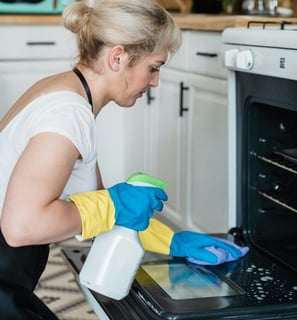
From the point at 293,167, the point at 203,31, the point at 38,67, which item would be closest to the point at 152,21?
the point at 293,167

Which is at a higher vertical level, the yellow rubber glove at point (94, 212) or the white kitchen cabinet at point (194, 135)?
the yellow rubber glove at point (94, 212)

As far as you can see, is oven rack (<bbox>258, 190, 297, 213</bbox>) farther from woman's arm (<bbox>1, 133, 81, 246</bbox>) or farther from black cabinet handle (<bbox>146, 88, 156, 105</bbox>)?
black cabinet handle (<bbox>146, 88, 156, 105</bbox>)

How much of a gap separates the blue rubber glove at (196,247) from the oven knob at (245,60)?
15.6 inches

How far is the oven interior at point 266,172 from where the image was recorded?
5.19ft

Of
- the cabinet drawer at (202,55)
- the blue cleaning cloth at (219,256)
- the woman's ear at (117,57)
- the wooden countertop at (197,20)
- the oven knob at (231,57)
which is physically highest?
the woman's ear at (117,57)

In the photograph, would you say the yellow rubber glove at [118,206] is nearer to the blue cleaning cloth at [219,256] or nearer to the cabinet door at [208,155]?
the blue cleaning cloth at [219,256]

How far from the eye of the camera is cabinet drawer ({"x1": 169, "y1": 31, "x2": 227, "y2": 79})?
2432 millimetres

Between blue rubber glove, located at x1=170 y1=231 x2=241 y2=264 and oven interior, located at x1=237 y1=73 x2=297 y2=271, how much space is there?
108 millimetres

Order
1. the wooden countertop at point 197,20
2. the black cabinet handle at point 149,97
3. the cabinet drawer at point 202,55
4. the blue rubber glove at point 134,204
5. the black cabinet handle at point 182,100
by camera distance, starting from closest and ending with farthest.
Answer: the blue rubber glove at point 134,204 → the wooden countertop at point 197,20 → the cabinet drawer at point 202,55 → the black cabinet handle at point 182,100 → the black cabinet handle at point 149,97

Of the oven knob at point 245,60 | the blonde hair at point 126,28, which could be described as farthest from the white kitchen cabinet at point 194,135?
the blonde hair at point 126,28

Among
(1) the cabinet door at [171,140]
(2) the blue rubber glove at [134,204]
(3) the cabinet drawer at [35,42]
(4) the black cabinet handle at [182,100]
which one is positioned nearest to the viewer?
(2) the blue rubber glove at [134,204]

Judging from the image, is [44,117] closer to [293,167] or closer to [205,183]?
[293,167]

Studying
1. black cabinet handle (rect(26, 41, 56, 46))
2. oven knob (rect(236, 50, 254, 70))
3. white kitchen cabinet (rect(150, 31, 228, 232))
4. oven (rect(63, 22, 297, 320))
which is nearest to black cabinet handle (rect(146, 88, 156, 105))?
white kitchen cabinet (rect(150, 31, 228, 232))

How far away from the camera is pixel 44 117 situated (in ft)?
4.18
